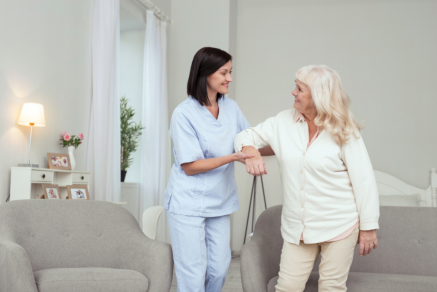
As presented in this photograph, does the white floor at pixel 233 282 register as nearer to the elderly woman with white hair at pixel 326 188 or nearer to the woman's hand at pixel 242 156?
the elderly woman with white hair at pixel 326 188

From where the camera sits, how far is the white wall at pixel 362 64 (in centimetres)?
548

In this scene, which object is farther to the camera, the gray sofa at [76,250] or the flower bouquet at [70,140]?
the flower bouquet at [70,140]

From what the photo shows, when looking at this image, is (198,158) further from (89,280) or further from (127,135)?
(127,135)

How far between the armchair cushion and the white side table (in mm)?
994

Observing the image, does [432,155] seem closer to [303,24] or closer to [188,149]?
[303,24]

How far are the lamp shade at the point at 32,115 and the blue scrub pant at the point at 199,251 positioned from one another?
1.62m

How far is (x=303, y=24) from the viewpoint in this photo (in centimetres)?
589

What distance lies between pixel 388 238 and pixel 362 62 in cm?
368

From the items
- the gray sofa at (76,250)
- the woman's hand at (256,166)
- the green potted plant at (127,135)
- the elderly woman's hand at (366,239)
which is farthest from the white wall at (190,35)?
the elderly woman's hand at (366,239)

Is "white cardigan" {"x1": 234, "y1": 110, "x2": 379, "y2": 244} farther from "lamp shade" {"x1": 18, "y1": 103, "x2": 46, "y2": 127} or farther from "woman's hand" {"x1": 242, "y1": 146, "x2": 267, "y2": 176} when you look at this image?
"lamp shade" {"x1": 18, "y1": 103, "x2": 46, "y2": 127}

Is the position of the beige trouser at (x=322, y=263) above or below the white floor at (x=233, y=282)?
above

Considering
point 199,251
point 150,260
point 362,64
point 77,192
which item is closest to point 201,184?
point 199,251

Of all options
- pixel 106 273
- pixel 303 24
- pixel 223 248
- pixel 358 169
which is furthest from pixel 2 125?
pixel 303 24

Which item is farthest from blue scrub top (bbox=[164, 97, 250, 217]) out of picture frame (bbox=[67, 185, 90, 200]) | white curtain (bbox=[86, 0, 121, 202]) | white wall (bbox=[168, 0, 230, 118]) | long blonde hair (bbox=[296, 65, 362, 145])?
white wall (bbox=[168, 0, 230, 118])
